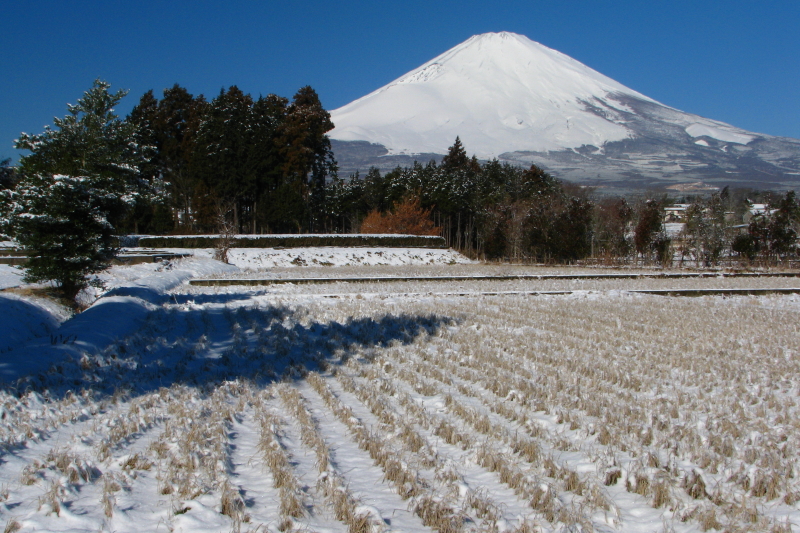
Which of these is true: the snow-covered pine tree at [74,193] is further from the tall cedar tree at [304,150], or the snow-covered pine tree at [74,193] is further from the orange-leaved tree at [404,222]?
the orange-leaved tree at [404,222]

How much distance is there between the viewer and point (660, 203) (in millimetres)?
46594

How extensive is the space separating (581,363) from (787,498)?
4.35 meters

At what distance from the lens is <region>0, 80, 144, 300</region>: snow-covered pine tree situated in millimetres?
12992

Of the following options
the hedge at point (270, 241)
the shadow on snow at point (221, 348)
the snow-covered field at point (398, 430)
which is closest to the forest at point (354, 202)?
the hedge at point (270, 241)

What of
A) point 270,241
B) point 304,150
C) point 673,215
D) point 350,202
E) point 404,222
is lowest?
point 270,241

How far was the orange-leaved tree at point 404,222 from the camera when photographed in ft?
171

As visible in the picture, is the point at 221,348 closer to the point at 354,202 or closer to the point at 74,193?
the point at 74,193

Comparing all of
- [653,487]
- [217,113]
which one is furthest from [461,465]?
[217,113]

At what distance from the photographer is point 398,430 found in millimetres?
5219

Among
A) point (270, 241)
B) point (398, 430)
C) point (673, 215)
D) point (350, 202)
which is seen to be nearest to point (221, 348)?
point (398, 430)

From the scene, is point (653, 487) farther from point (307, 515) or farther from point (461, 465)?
point (307, 515)

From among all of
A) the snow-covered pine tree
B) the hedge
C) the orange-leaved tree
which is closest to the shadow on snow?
the snow-covered pine tree

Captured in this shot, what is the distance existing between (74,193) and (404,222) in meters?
41.0

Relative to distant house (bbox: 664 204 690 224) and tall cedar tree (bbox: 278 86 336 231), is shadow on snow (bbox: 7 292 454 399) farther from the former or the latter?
distant house (bbox: 664 204 690 224)
